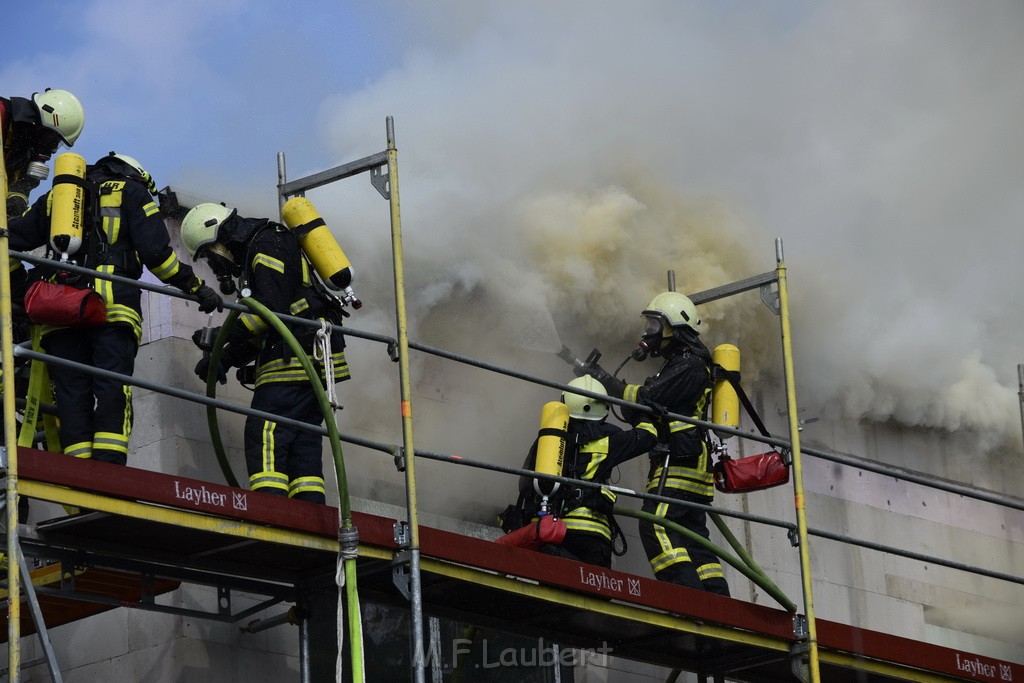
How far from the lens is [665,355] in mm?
11070

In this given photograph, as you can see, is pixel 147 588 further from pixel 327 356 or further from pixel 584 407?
pixel 584 407

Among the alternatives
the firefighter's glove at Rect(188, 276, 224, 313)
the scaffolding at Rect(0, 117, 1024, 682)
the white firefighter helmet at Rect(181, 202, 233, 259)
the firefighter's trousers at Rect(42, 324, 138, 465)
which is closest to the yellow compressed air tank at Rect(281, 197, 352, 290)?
the scaffolding at Rect(0, 117, 1024, 682)

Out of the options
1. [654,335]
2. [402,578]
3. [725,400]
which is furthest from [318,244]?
[725,400]

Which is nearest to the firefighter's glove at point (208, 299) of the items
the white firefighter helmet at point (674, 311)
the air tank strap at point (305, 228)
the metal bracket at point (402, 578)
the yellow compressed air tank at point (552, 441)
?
the air tank strap at point (305, 228)

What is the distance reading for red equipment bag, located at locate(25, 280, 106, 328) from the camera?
8.12 metres

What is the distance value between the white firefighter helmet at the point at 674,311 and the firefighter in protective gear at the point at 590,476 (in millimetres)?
Answer: 645

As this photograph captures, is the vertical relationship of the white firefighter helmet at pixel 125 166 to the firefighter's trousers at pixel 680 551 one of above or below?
above

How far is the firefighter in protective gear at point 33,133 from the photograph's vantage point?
28.7ft

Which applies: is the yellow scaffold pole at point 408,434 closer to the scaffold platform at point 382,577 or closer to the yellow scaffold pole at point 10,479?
the scaffold platform at point 382,577

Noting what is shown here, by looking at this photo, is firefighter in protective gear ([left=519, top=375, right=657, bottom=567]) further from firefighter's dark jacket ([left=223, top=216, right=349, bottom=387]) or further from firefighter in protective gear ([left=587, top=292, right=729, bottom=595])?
firefighter's dark jacket ([left=223, top=216, right=349, bottom=387])

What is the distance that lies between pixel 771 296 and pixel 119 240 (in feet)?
12.7

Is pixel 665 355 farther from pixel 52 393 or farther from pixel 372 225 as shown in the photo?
pixel 52 393

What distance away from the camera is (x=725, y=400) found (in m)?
11.0

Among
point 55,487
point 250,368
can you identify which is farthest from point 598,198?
point 55,487
